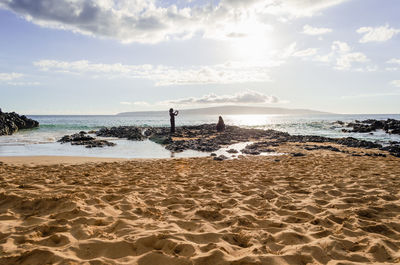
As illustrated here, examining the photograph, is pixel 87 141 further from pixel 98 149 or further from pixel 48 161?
pixel 48 161

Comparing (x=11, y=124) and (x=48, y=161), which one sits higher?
(x=11, y=124)

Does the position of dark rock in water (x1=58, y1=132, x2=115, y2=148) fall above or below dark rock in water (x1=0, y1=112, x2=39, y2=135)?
below

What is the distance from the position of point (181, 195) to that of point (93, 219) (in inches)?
72.6

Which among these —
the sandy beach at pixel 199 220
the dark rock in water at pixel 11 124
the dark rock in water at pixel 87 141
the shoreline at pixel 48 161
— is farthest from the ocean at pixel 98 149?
the sandy beach at pixel 199 220

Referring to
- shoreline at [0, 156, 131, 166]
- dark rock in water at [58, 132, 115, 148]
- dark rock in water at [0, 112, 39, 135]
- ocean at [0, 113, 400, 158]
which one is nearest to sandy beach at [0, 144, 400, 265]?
shoreline at [0, 156, 131, 166]

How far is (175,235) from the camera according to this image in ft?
10.7

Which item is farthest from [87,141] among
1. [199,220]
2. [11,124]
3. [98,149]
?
[11,124]

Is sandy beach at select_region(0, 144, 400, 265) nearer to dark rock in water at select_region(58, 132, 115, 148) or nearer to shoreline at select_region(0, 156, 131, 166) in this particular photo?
shoreline at select_region(0, 156, 131, 166)

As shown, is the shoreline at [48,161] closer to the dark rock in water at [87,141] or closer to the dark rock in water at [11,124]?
the dark rock in water at [87,141]

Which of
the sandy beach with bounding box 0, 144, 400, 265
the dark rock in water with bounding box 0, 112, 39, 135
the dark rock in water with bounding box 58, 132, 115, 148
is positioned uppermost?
the dark rock in water with bounding box 0, 112, 39, 135

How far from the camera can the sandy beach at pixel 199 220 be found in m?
2.82

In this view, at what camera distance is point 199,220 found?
3.86 meters

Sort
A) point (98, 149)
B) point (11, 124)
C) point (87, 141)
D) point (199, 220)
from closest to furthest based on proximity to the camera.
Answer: point (199, 220) < point (98, 149) < point (87, 141) < point (11, 124)

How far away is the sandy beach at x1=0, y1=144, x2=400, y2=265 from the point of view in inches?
111
